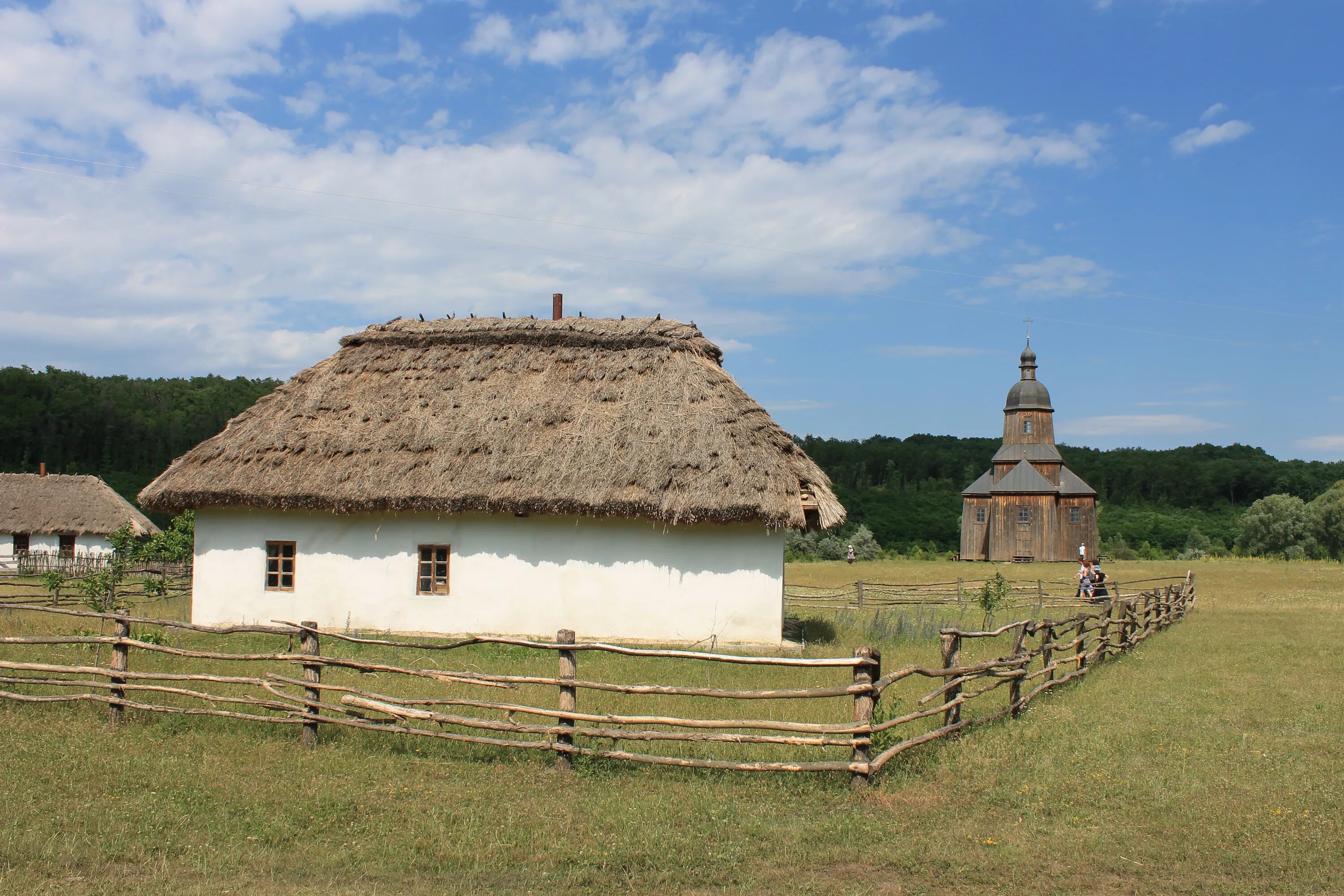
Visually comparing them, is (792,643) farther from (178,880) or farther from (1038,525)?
(1038,525)

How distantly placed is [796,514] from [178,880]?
949cm

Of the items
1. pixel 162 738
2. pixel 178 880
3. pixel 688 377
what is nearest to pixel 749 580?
pixel 688 377

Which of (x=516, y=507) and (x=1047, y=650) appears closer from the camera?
(x=1047, y=650)

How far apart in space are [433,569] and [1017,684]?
29.4 feet

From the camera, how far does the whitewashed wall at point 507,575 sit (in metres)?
13.7

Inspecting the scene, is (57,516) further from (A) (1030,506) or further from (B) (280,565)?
(A) (1030,506)

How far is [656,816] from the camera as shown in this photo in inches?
235

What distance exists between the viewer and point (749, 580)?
13.7 meters

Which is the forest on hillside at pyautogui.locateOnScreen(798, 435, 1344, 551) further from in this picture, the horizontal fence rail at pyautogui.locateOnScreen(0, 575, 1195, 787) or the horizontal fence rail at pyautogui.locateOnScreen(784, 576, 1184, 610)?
the horizontal fence rail at pyautogui.locateOnScreen(0, 575, 1195, 787)

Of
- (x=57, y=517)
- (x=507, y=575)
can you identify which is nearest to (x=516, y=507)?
(x=507, y=575)

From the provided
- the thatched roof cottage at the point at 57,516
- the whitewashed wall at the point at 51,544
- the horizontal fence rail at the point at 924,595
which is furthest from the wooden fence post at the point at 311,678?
the thatched roof cottage at the point at 57,516

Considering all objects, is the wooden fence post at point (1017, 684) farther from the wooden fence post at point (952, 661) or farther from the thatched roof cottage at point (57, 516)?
the thatched roof cottage at point (57, 516)

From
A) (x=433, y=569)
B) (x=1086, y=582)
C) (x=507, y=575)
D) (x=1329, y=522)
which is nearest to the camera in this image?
(x=507, y=575)

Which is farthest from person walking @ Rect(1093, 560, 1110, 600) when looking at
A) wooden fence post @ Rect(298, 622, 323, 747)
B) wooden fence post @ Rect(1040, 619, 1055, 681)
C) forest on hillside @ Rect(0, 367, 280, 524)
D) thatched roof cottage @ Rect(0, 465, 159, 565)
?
forest on hillside @ Rect(0, 367, 280, 524)
